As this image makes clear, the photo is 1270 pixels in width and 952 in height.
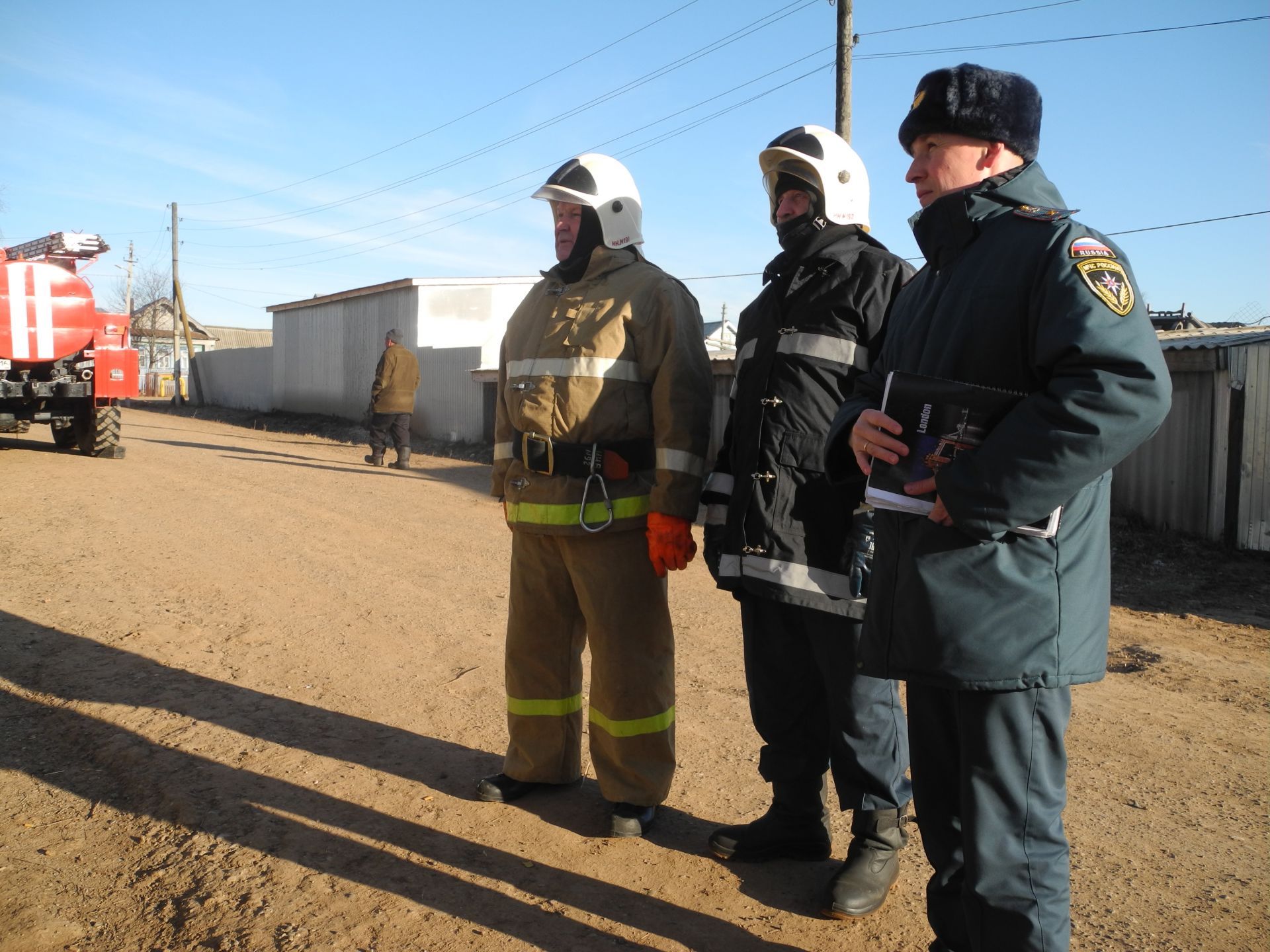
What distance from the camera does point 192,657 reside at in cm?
502

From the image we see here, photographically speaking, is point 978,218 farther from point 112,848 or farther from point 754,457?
point 112,848

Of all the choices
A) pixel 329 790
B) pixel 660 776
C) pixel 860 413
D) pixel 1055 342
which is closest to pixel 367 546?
pixel 329 790

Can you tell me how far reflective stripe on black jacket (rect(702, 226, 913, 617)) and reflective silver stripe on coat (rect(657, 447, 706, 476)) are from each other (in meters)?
0.27

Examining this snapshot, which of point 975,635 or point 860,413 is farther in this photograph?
point 860,413

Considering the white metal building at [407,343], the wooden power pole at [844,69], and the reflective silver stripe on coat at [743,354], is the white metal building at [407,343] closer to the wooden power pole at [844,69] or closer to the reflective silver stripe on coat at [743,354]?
the wooden power pole at [844,69]

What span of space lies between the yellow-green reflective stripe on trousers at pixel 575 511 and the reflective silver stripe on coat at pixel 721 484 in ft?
0.87

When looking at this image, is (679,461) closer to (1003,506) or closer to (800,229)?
(800,229)

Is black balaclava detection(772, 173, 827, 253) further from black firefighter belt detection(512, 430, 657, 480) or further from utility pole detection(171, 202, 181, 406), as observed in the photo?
utility pole detection(171, 202, 181, 406)

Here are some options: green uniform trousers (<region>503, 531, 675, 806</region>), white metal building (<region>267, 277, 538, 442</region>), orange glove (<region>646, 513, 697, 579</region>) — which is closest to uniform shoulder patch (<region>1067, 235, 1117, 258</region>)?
orange glove (<region>646, 513, 697, 579</region>)

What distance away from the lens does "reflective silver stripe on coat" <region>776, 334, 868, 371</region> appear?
9.62ft

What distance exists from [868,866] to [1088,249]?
1.88m

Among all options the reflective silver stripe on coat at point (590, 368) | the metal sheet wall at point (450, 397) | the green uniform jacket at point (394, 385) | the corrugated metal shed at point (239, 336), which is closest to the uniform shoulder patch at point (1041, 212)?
the reflective silver stripe on coat at point (590, 368)

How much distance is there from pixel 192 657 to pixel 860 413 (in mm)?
4080

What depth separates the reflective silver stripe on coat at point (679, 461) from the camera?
325 centimetres
